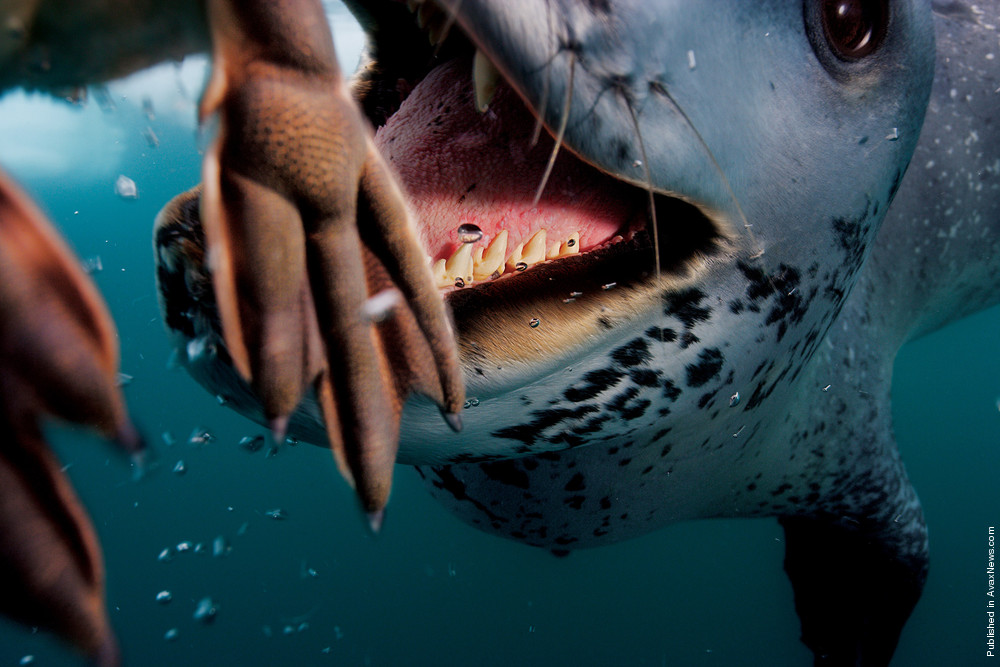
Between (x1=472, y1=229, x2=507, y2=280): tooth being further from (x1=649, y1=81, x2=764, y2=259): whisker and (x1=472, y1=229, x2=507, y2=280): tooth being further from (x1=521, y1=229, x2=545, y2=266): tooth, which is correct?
(x1=649, y1=81, x2=764, y2=259): whisker

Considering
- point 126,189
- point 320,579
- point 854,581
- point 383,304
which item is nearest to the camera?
point 383,304

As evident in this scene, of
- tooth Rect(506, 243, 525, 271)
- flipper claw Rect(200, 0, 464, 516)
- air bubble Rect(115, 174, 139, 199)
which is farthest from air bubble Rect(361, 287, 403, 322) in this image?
air bubble Rect(115, 174, 139, 199)

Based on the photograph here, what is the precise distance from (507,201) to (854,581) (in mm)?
3353

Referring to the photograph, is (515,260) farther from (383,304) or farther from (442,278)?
(383,304)

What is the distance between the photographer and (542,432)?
141cm

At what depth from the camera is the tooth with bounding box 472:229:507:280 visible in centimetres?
111

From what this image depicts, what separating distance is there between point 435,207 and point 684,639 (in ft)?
64.5

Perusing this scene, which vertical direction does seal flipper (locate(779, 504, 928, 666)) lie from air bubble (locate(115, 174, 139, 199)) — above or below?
below

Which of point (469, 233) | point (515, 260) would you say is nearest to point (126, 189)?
point (469, 233)

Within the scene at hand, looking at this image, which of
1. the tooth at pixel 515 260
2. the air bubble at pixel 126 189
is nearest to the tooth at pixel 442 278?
the tooth at pixel 515 260

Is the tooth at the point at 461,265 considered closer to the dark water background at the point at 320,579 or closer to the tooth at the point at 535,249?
the tooth at the point at 535,249

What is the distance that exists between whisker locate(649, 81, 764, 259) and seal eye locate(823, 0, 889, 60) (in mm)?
440

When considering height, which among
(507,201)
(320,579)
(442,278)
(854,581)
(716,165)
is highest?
(716,165)

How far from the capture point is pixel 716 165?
1062 millimetres
